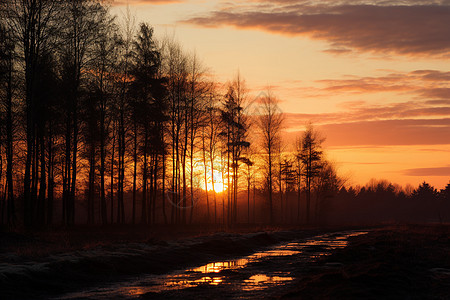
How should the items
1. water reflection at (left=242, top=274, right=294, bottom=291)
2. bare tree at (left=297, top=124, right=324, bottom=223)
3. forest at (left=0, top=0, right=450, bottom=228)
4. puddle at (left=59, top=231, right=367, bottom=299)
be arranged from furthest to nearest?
bare tree at (left=297, top=124, right=324, bottom=223) < forest at (left=0, top=0, right=450, bottom=228) < water reflection at (left=242, top=274, right=294, bottom=291) < puddle at (left=59, top=231, right=367, bottom=299)

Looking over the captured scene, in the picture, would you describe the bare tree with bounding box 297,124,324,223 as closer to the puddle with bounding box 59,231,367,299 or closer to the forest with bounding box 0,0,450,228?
the forest with bounding box 0,0,450,228

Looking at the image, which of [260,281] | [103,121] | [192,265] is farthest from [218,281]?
[103,121]

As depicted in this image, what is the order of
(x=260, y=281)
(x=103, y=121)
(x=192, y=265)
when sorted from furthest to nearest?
(x=103, y=121) < (x=192, y=265) < (x=260, y=281)

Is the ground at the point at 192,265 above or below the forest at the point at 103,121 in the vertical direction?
below

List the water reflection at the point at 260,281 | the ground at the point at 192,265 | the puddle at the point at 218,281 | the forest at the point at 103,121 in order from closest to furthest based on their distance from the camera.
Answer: the ground at the point at 192,265
the puddle at the point at 218,281
the water reflection at the point at 260,281
the forest at the point at 103,121

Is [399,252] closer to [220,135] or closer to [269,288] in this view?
[269,288]

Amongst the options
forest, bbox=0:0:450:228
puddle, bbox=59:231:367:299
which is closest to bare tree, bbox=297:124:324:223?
forest, bbox=0:0:450:228

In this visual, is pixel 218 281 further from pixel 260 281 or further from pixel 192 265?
pixel 192 265

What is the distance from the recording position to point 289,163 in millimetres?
73938

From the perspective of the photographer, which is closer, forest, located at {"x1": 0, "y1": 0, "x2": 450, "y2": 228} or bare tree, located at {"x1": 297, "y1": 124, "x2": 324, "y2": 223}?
forest, located at {"x1": 0, "y1": 0, "x2": 450, "y2": 228}

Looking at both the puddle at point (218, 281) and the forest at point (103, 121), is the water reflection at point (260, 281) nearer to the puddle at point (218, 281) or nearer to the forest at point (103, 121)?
the puddle at point (218, 281)

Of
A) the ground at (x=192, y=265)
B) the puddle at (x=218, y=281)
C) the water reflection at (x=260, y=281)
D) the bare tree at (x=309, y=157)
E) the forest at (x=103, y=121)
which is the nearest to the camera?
the ground at (x=192, y=265)

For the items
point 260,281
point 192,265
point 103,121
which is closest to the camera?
point 260,281

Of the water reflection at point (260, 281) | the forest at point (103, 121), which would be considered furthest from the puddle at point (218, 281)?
the forest at point (103, 121)
